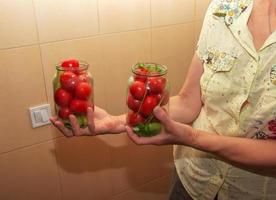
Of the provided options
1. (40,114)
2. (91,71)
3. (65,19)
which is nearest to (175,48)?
(91,71)

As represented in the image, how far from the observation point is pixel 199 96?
36.5 inches

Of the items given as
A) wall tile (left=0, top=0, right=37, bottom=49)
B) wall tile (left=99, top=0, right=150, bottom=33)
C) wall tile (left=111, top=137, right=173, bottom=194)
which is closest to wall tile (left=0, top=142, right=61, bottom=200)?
wall tile (left=111, top=137, right=173, bottom=194)

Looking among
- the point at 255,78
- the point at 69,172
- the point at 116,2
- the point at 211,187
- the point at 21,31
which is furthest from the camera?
the point at 69,172

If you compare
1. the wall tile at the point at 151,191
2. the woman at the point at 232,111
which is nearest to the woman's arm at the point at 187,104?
the woman at the point at 232,111

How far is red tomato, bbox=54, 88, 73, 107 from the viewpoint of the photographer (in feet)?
2.46

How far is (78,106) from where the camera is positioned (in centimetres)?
75

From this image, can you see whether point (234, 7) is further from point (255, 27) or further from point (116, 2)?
point (116, 2)

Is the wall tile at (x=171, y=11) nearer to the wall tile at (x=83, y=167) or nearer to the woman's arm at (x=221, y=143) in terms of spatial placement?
the wall tile at (x=83, y=167)

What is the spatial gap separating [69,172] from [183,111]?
604 millimetres

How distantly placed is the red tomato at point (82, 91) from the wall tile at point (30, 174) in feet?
1.75

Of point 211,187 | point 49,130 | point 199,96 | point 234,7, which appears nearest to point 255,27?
point 234,7

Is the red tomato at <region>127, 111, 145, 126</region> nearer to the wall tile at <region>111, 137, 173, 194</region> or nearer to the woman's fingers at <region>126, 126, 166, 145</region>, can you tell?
the woman's fingers at <region>126, 126, 166, 145</region>

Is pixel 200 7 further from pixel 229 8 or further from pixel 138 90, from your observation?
pixel 138 90

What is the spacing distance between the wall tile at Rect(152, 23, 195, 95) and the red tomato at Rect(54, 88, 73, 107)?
2.14 feet
